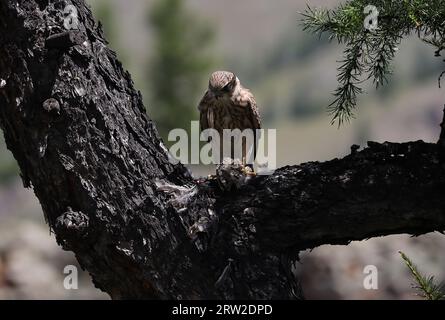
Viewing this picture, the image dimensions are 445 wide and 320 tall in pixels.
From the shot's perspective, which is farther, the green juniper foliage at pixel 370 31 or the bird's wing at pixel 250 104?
the bird's wing at pixel 250 104

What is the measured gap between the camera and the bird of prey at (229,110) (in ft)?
20.7

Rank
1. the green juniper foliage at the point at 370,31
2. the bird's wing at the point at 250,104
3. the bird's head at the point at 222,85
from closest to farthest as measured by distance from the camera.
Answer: the green juniper foliage at the point at 370,31 → the bird's head at the point at 222,85 → the bird's wing at the point at 250,104

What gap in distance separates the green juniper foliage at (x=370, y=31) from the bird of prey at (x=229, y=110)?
91.2 inches

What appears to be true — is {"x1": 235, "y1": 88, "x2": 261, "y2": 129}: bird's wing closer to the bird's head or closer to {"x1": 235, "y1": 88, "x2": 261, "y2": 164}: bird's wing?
{"x1": 235, "y1": 88, "x2": 261, "y2": 164}: bird's wing

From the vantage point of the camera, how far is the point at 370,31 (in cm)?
369

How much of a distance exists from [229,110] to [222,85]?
0.24 meters

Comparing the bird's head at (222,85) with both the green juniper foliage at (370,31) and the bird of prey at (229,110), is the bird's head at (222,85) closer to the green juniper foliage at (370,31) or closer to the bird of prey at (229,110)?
the bird of prey at (229,110)

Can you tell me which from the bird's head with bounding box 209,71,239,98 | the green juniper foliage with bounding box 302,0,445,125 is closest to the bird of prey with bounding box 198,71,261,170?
the bird's head with bounding box 209,71,239,98

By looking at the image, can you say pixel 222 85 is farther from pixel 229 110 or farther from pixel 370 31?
pixel 370 31

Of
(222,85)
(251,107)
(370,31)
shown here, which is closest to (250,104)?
(251,107)

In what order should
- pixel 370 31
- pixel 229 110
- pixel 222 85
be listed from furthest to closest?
pixel 229 110 < pixel 222 85 < pixel 370 31

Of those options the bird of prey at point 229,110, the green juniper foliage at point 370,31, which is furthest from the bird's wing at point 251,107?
the green juniper foliage at point 370,31
